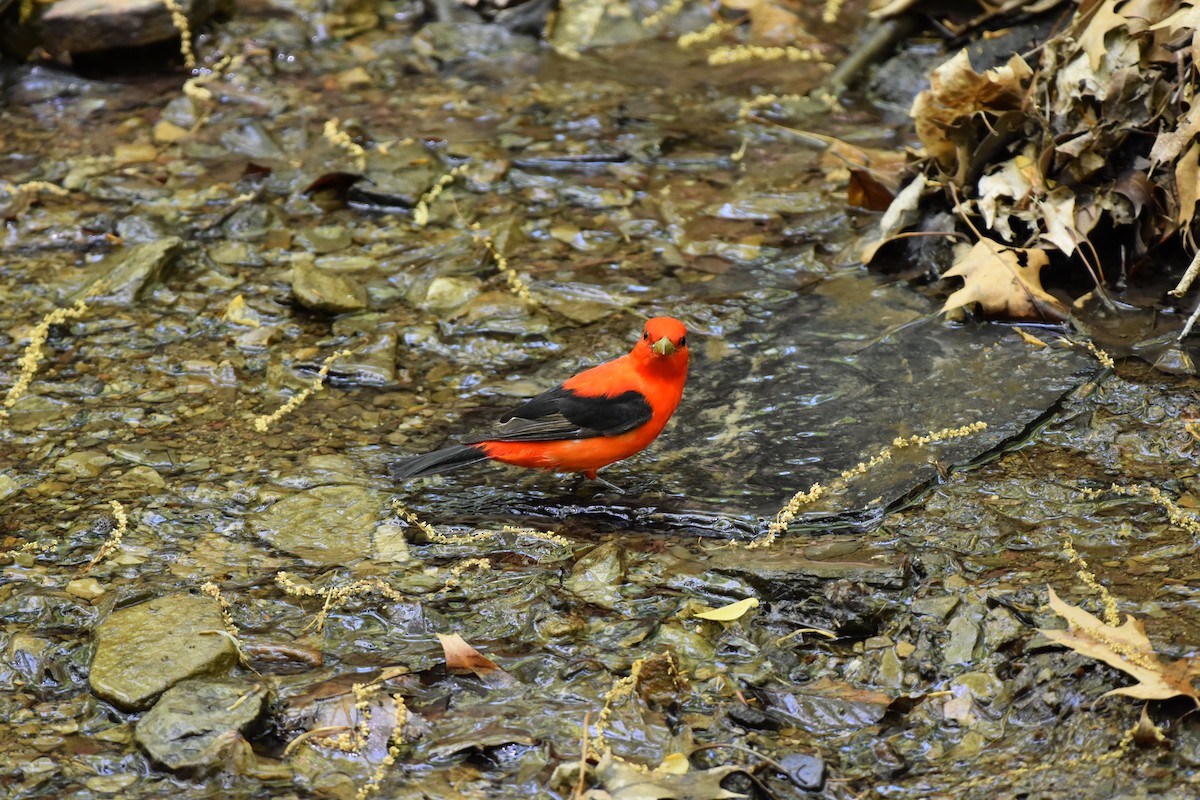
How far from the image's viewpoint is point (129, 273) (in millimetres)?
5902

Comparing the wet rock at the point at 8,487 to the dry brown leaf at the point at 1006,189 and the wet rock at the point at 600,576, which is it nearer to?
the wet rock at the point at 600,576

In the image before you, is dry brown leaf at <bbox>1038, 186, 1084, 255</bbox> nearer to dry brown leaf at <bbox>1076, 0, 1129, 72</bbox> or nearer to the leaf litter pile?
the leaf litter pile

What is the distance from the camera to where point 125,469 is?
4.64 metres

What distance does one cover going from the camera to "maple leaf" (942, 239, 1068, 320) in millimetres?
5020

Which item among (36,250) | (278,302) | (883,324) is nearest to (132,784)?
(278,302)

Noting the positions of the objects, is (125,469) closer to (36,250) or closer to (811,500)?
(36,250)

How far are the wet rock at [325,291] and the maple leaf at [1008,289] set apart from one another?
2779 mm

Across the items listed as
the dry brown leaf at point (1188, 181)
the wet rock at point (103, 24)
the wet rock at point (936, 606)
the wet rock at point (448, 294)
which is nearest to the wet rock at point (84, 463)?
the wet rock at point (448, 294)

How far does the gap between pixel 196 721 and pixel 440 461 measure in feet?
4.74

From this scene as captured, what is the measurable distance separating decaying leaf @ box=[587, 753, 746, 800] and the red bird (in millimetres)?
1562

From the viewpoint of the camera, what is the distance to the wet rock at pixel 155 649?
3.39m

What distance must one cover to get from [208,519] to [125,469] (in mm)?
552

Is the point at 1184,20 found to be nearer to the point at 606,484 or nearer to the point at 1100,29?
the point at 1100,29

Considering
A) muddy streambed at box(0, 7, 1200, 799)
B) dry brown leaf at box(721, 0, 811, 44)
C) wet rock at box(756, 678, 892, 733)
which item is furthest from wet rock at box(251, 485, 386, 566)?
dry brown leaf at box(721, 0, 811, 44)
